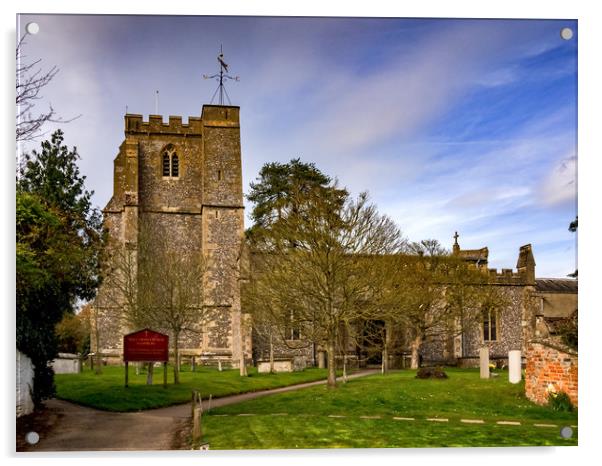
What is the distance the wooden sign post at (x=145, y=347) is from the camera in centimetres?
910

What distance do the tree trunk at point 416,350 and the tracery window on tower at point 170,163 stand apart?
604cm

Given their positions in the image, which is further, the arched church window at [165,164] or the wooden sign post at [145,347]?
the arched church window at [165,164]

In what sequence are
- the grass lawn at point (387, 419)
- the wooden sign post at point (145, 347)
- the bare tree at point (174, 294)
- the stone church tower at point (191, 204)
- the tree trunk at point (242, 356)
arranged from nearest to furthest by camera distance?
the grass lawn at point (387, 419), the wooden sign post at point (145, 347), the stone church tower at point (191, 204), the bare tree at point (174, 294), the tree trunk at point (242, 356)

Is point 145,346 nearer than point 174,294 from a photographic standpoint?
Yes

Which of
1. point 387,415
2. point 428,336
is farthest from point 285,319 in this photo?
point 387,415

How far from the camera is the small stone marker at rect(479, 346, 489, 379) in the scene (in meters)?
9.79

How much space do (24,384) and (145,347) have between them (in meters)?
1.93

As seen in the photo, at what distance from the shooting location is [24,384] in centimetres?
769

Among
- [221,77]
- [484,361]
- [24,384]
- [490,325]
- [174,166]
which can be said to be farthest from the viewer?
[174,166]

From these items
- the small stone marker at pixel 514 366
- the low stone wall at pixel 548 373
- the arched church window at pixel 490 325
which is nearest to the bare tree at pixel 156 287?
the arched church window at pixel 490 325

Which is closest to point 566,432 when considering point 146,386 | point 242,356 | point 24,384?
point 146,386

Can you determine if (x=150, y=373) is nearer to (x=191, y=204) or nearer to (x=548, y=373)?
(x=191, y=204)

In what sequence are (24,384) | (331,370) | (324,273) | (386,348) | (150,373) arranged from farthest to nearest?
(324,273) < (386,348) < (331,370) < (150,373) < (24,384)

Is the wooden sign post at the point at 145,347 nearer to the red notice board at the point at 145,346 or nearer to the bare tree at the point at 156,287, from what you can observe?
the red notice board at the point at 145,346
